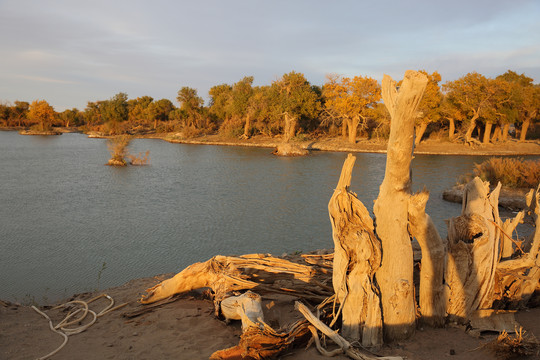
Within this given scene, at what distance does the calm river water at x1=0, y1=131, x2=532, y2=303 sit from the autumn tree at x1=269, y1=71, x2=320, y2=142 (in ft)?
45.0

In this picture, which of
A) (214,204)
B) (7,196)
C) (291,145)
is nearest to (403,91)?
(214,204)

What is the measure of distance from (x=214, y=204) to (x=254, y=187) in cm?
399

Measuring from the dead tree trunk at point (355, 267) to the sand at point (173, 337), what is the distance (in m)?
0.31

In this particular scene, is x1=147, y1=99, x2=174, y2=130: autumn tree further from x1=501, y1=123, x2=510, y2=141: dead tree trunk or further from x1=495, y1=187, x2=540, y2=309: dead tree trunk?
x1=495, y1=187, x2=540, y2=309: dead tree trunk

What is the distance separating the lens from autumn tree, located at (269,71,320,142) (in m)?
37.4

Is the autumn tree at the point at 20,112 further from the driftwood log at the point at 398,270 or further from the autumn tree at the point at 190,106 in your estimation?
the driftwood log at the point at 398,270

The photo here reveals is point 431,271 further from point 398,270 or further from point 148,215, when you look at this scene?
point 148,215

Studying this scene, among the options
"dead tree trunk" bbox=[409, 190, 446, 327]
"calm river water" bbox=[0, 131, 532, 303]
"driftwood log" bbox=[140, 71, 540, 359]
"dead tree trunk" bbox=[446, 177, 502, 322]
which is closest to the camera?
"driftwood log" bbox=[140, 71, 540, 359]

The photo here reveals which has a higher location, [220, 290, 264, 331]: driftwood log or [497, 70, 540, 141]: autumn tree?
[497, 70, 540, 141]: autumn tree

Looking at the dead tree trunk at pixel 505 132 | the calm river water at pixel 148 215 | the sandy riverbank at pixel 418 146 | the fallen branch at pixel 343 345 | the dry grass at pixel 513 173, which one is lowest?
the calm river water at pixel 148 215

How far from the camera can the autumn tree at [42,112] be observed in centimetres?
6188

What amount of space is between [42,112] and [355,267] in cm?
6927

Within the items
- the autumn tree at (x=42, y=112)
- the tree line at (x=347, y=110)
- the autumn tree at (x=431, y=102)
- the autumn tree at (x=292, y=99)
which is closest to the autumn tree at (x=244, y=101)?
the tree line at (x=347, y=110)

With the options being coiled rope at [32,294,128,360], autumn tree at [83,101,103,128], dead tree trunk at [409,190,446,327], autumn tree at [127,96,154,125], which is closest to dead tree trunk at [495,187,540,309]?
dead tree trunk at [409,190,446,327]
